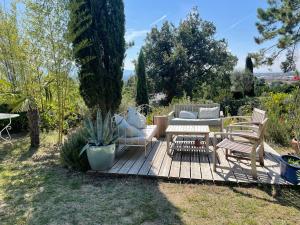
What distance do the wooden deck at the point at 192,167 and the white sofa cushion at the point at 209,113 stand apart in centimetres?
163

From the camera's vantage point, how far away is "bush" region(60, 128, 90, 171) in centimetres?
436

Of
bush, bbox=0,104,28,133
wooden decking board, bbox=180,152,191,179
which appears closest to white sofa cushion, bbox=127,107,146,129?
wooden decking board, bbox=180,152,191,179

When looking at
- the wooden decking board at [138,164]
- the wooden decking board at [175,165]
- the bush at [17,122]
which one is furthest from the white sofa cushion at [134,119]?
the bush at [17,122]

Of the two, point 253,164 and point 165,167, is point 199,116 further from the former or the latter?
point 253,164

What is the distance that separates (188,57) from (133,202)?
13.6m

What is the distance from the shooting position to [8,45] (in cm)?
578

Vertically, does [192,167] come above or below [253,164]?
below

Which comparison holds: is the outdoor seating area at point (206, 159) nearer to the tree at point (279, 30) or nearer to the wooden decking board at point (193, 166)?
the wooden decking board at point (193, 166)

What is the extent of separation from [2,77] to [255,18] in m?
8.30

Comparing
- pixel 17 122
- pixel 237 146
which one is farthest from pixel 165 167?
pixel 17 122

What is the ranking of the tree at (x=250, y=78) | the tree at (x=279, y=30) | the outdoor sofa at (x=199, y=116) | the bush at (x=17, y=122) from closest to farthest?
the outdoor sofa at (x=199, y=116), the tree at (x=279, y=30), the bush at (x=17, y=122), the tree at (x=250, y=78)

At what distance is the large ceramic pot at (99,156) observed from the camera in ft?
13.4

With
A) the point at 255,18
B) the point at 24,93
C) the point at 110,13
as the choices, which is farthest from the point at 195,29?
the point at 24,93

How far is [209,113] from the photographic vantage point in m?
6.68
